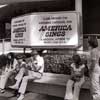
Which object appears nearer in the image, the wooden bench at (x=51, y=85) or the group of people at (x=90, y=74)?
the group of people at (x=90, y=74)

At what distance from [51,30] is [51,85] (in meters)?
1.60

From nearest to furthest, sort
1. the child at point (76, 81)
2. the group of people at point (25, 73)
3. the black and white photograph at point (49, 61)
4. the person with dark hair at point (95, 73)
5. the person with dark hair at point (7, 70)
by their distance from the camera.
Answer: the person with dark hair at point (95, 73)
the child at point (76, 81)
the black and white photograph at point (49, 61)
the group of people at point (25, 73)
the person with dark hair at point (7, 70)

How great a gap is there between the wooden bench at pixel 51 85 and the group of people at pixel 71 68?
22 cm

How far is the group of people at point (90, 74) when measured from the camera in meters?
4.85

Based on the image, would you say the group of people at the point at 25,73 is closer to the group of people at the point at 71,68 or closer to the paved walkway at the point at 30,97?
the group of people at the point at 71,68

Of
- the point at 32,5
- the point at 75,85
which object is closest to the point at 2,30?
the point at 32,5

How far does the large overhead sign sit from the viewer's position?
6.68 meters

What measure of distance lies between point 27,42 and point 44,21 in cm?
80

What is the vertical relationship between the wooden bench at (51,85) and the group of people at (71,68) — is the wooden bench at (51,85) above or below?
below

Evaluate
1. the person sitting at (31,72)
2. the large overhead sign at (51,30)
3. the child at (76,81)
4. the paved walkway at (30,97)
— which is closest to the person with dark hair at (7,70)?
the paved walkway at (30,97)

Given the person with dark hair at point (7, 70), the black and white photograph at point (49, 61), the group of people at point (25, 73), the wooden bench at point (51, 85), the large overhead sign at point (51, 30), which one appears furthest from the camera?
the person with dark hair at point (7, 70)

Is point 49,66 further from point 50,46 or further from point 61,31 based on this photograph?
point 61,31

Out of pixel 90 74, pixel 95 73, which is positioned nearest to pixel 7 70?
pixel 90 74

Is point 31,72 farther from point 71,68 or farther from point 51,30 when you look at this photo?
point 51,30
